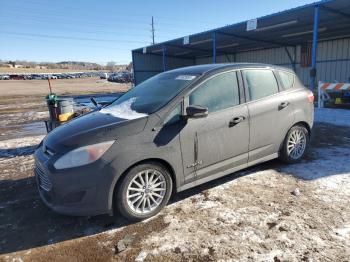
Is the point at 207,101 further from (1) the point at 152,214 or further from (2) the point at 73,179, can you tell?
(2) the point at 73,179

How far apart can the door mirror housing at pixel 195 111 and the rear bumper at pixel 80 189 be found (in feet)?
3.72

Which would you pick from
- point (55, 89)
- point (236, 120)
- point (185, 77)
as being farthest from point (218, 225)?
point (55, 89)

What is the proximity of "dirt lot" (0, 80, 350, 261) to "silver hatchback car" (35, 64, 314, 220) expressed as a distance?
0.98 ft

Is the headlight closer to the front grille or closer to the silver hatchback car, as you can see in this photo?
the silver hatchback car

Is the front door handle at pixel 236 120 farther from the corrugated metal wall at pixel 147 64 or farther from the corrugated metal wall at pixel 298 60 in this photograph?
the corrugated metal wall at pixel 147 64

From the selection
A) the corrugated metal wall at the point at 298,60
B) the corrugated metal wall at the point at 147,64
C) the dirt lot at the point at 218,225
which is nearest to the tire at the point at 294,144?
the dirt lot at the point at 218,225

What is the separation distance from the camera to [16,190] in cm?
432

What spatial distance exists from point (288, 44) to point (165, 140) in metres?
20.4

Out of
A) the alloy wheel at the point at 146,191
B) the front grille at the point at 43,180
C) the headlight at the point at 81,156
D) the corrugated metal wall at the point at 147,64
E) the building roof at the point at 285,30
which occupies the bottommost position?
the alloy wheel at the point at 146,191

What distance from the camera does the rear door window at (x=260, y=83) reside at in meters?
4.06

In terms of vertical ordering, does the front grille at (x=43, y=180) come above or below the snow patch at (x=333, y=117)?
above

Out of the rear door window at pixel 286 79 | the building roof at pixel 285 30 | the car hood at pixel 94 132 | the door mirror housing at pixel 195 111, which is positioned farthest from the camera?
the building roof at pixel 285 30

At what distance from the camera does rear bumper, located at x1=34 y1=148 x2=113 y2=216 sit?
2855 mm

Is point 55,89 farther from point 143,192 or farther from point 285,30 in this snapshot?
point 143,192
